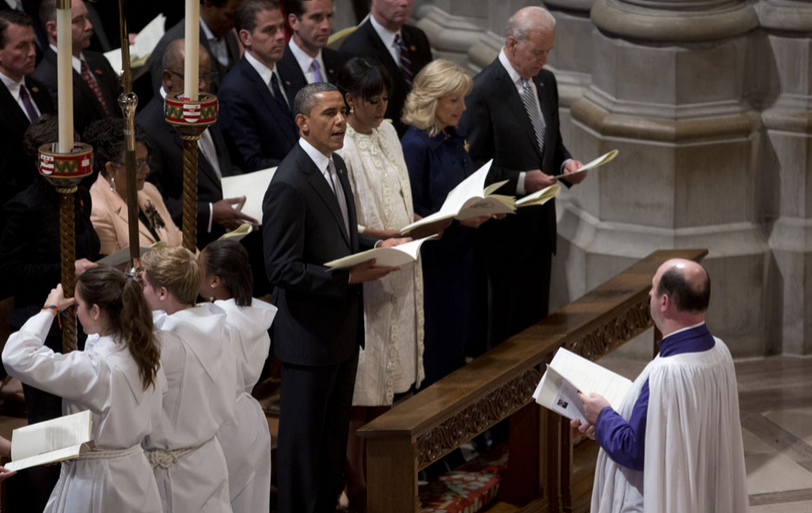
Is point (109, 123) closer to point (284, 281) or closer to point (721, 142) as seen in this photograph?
point (284, 281)

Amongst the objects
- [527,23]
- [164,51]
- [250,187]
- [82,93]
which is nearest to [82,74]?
[82,93]

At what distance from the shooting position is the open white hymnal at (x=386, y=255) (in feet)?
16.2

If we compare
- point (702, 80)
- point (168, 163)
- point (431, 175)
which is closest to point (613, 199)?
point (702, 80)

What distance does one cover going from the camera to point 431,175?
6055 millimetres

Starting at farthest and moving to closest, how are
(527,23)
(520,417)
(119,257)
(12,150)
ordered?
(527,23) < (12,150) < (520,417) < (119,257)

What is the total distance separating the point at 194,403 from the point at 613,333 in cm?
243

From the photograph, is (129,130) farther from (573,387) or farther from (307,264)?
(573,387)

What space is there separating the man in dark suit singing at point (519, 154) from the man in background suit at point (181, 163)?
1.27 meters

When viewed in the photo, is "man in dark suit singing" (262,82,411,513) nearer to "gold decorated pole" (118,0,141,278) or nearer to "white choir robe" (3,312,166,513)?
"white choir robe" (3,312,166,513)

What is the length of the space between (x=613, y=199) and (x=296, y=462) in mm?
3219

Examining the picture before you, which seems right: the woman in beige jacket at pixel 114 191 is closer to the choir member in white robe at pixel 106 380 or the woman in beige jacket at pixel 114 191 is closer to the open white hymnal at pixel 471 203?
the open white hymnal at pixel 471 203

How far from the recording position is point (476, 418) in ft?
17.4

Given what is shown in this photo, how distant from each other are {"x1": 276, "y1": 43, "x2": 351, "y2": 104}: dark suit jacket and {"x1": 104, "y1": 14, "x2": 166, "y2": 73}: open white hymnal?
939 millimetres

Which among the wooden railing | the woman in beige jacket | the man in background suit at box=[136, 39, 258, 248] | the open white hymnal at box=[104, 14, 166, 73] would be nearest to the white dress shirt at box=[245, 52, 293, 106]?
the man in background suit at box=[136, 39, 258, 248]
